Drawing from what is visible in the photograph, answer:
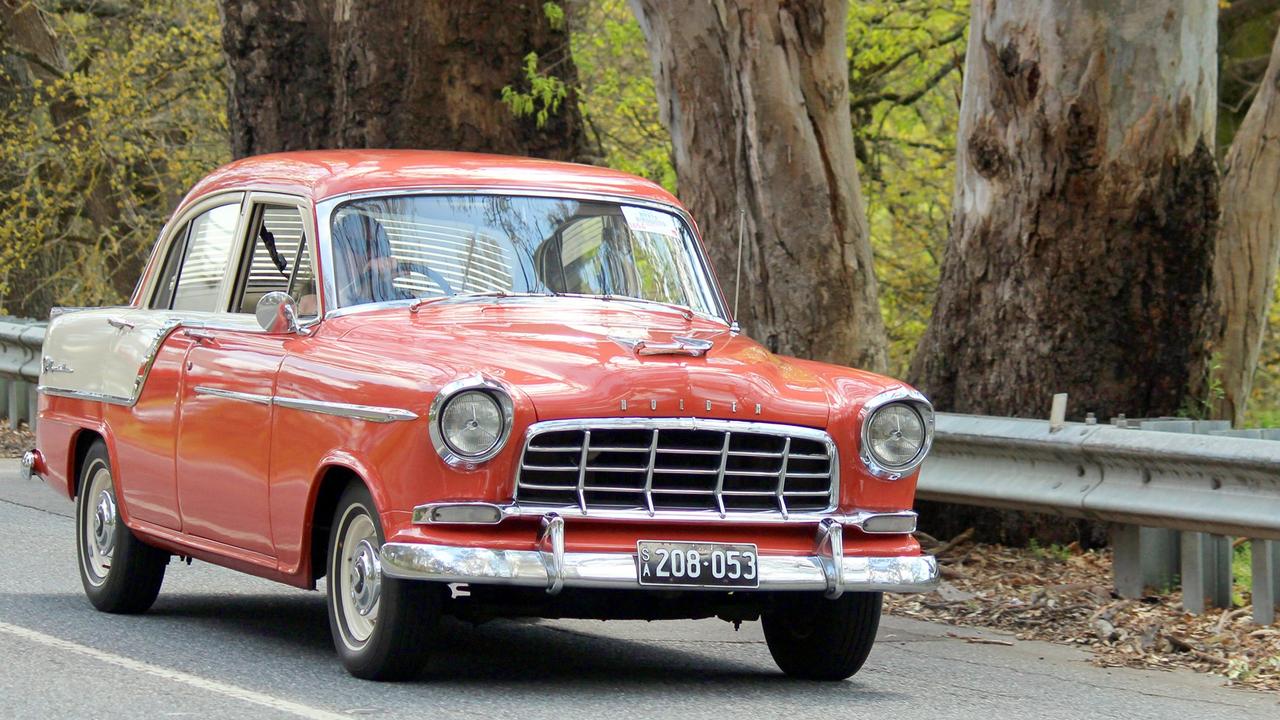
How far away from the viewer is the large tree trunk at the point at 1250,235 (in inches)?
495

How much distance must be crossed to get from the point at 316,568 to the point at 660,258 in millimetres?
1939

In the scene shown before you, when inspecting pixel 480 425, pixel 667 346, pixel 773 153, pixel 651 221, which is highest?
pixel 773 153

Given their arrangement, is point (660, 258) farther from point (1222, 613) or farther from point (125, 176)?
point (125, 176)

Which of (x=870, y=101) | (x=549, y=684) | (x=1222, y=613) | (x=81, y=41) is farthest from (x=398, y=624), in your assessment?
(x=81, y=41)

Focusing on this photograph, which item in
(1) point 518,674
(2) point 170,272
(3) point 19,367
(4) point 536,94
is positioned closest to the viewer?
(1) point 518,674

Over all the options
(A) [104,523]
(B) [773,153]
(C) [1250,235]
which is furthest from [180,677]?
(C) [1250,235]

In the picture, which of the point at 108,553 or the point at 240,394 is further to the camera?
the point at 108,553

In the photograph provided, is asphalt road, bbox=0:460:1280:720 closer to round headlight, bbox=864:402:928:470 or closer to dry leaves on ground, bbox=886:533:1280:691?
dry leaves on ground, bbox=886:533:1280:691

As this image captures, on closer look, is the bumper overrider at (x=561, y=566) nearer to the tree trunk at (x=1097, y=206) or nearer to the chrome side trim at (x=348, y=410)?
the chrome side trim at (x=348, y=410)

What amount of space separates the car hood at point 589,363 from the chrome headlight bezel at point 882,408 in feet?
0.48

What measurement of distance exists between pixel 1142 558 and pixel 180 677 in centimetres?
→ 396

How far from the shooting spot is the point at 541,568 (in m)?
5.97

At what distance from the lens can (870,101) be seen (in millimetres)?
21047

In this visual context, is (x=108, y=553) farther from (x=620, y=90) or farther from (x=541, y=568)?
(x=620, y=90)
